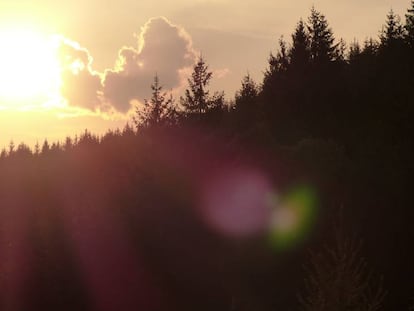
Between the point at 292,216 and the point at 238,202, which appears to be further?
the point at 238,202

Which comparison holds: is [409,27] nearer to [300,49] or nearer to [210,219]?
[300,49]

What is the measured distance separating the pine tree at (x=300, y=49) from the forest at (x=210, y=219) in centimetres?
846

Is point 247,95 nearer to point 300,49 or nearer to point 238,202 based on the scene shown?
point 300,49

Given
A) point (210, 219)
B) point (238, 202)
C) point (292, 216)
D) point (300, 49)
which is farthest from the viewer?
point (300, 49)

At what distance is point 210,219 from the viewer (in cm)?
3092

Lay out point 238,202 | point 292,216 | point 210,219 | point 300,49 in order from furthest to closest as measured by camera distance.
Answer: point 300,49 < point 238,202 < point 292,216 < point 210,219

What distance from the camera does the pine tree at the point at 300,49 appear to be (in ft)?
178

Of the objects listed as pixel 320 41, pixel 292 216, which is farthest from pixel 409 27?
pixel 292 216

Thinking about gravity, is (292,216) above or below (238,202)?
below

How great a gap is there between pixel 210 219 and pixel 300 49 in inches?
1126

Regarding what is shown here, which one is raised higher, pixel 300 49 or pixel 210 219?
pixel 300 49

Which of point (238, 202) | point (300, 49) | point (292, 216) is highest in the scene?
point (300, 49)

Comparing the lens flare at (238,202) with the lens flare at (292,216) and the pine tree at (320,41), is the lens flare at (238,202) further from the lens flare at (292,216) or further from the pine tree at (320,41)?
the pine tree at (320,41)

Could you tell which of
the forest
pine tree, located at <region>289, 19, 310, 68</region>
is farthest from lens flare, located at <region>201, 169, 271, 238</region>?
pine tree, located at <region>289, 19, 310, 68</region>
